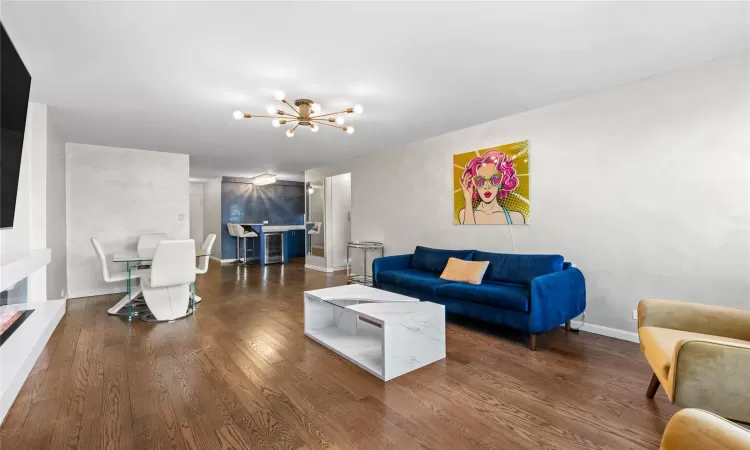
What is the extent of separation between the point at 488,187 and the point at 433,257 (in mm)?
1132

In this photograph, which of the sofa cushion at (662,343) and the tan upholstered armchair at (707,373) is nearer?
the tan upholstered armchair at (707,373)

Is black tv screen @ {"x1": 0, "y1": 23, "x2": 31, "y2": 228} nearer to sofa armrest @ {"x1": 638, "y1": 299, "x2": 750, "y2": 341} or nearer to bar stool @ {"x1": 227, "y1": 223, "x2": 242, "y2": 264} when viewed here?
sofa armrest @ {"x1": 638, "y1": 299, "x2": 750, "y2": 341}

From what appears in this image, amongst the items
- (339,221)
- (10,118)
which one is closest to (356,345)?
(10,118)

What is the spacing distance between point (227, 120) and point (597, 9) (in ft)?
12.0

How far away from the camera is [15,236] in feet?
9.12

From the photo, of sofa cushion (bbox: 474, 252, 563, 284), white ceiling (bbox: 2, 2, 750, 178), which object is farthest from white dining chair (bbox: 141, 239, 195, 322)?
sofa cushion (bbox: 474, 252, 563, 284)

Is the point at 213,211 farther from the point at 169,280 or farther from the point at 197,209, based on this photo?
the point at 169,280

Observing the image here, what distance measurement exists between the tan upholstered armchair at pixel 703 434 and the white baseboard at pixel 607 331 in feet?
8.12

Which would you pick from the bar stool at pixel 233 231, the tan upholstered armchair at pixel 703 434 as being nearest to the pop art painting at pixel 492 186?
the tan upholstered armchair at pixel 703 434

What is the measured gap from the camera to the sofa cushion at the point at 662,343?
174 cm

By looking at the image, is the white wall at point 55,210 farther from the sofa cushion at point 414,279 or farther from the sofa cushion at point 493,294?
the sofa cushion at point 493,294

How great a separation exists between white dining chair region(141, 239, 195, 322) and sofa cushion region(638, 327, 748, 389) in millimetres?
4153

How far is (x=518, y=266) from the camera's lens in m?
3.56

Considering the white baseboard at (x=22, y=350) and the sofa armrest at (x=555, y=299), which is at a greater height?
the white baseboard at (x=22, y=350)
